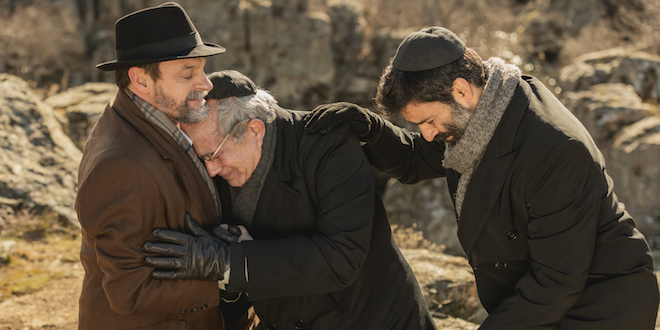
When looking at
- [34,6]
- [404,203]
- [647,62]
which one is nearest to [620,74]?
[647,62]

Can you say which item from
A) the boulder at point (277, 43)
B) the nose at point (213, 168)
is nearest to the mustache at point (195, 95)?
the nose at point (213, 168)

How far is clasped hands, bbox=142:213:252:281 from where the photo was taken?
2.08m

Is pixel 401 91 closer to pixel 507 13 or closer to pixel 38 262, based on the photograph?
pixel 38 262

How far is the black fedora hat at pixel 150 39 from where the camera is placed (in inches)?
87.8

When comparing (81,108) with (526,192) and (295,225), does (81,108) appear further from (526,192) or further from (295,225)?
(526,192)

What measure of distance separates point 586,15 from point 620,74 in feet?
28.4

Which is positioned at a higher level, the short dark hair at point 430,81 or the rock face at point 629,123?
the short dark hair at point 430,81

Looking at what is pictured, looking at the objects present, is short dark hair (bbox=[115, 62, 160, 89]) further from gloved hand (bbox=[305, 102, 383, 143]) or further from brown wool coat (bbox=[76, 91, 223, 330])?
gloved hand (bbox=[305, 102, 383, 143])

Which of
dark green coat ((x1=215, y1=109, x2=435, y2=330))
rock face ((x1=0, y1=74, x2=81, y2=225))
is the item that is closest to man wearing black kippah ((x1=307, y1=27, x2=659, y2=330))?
dark green coat ((x1=215, y1=109, x2=435, y2=330))

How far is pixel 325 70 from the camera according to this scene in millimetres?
19328

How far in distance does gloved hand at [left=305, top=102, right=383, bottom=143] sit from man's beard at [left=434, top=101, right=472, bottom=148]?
0.42m

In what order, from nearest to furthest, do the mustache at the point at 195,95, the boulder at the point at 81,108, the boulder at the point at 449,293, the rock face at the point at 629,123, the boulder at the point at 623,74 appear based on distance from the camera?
the mustache at the point at 195,95
the boulder at the point at 449,293
the boulder at the point at 81,108
the rock face at the point at 629,123
the boulder at the point at 623,74

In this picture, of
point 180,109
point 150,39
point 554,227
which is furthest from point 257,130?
point 554,227

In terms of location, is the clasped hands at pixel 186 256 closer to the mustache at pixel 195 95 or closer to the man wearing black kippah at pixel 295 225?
the man wearing black kippah at pixel 295 225
